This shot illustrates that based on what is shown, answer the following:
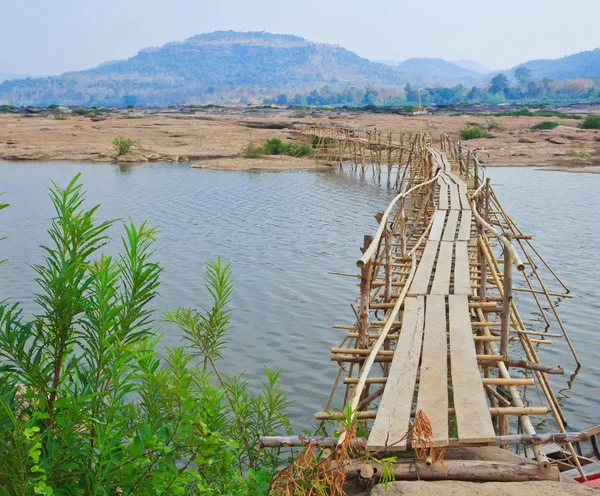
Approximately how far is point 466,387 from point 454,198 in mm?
9368

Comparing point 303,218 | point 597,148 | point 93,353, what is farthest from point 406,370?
point 597,148

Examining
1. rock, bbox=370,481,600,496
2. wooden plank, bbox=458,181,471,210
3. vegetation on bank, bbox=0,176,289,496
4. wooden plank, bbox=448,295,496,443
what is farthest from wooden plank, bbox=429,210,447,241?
vegetation on bank, bbox=0,176,289,496

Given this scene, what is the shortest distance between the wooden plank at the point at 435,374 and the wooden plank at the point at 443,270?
0.45 metres

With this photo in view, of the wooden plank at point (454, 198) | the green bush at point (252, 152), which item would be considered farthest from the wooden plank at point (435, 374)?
the green bush at point (252, 152)

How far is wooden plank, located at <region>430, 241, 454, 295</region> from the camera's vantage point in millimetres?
6742

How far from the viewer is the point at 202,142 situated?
3981cm

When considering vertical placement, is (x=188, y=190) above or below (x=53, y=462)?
below

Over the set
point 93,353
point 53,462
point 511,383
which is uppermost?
point 93,353

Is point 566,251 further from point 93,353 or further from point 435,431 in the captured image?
point 93,353

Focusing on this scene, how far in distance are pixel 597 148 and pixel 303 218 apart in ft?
79.0

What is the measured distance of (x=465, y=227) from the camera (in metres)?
10.1

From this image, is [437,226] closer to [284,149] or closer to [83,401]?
[83,401]

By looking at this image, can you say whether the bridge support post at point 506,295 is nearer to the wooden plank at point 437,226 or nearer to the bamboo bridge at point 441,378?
the bamboo bridge at point 441,378

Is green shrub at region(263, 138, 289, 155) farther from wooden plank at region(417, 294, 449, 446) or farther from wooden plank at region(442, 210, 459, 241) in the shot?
wooden plank at region(417, 294, 449, 446)
